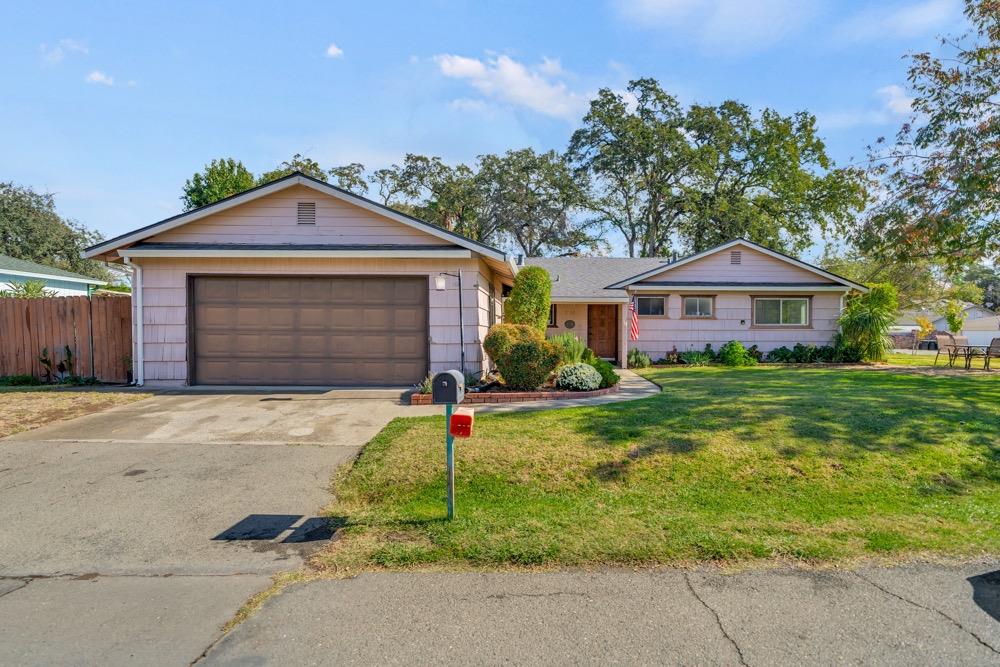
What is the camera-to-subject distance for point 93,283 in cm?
2722

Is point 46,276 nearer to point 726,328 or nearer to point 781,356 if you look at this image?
point 726,328

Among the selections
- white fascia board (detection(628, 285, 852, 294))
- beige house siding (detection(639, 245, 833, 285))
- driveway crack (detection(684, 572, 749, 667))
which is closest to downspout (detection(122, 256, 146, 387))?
driveway crack (detection(684, 572, 749, 667))

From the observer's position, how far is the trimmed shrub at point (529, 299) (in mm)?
11828

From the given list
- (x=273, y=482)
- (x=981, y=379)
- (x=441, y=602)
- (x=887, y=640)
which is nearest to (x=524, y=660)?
(x=441, y=602)

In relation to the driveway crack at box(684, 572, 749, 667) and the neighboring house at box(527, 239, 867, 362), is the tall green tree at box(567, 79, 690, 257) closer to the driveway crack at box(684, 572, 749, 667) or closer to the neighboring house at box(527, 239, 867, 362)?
the neighboring house at box(527, 239, 867, 362)

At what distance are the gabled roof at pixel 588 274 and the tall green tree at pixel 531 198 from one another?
14.0m

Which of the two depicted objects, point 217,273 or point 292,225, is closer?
point 217,273

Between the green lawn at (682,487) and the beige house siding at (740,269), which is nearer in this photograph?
the green lawn at (682,487)

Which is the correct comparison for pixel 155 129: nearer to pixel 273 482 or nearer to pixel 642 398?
pixel 273 482

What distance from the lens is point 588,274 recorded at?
19672 millimetres

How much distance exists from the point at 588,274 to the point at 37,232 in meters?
40.3

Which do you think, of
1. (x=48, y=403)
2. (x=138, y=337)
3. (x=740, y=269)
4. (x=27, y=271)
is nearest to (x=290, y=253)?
(x=138, y=337)

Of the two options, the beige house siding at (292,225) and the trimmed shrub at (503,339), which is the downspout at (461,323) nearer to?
the trimmed shrub at (503,339)

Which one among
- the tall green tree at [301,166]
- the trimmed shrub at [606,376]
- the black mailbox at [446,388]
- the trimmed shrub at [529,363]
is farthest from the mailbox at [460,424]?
the tall green tree at [301,166]
